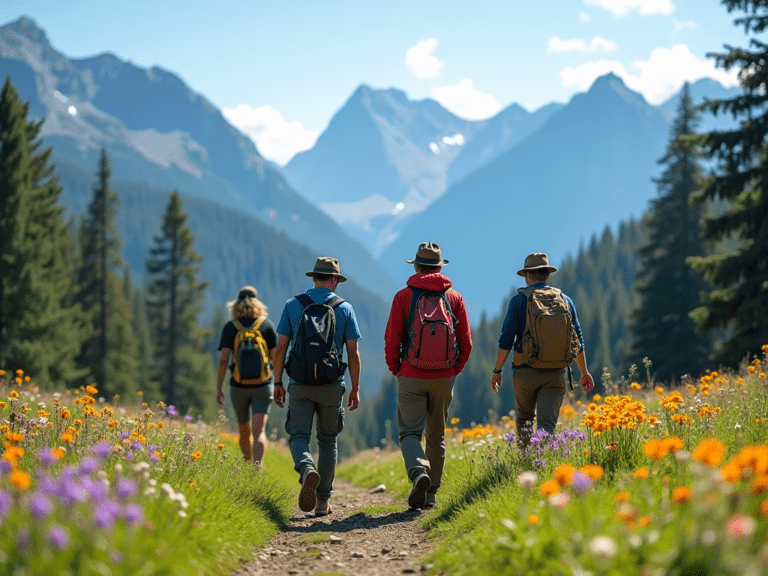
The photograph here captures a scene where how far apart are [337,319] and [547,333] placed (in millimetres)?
2207

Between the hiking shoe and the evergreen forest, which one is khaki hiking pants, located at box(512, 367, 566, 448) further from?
the hiking shoe

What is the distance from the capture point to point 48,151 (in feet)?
94.5

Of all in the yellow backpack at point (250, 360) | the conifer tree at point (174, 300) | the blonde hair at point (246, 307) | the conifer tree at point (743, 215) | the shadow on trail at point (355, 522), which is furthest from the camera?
the conifer tree at point (174, 300)

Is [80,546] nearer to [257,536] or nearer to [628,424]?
[257,536]

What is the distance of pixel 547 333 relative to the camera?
259 inches

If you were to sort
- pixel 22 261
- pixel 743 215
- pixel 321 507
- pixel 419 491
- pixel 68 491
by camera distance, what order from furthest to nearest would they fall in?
pixel 22 261
pixel 743 215
pixel 321 507
pixel 419 491
pixel 68 491

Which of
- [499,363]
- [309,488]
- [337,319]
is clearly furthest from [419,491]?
[337,319]

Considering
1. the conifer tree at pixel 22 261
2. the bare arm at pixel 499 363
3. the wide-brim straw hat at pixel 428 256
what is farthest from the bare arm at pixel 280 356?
the conifer tree at pixel 22 261

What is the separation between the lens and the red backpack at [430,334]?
21.7 ft

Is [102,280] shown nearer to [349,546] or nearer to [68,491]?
[349,546]

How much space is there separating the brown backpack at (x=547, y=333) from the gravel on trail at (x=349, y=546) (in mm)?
2084

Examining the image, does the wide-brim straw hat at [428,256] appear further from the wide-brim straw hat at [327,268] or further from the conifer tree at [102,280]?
the conifer tree at [102,280]

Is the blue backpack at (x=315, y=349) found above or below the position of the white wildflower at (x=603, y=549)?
above

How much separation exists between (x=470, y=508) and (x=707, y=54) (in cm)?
1483
